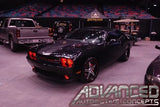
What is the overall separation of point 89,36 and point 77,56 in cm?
135

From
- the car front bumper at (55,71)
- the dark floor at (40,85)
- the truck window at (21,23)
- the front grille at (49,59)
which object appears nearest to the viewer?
the dark floor at (40,85)

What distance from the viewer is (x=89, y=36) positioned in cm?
462

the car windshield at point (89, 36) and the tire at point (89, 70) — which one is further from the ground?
the car windshield at point (89, 36)

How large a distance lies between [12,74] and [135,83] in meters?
3.71

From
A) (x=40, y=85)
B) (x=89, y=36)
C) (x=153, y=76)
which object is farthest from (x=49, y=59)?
(x=153, y=76)

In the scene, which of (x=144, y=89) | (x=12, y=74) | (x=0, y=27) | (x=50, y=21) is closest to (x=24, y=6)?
(x=50, y=21)

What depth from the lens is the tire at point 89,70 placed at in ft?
12.3

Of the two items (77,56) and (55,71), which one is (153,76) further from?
(55,71)

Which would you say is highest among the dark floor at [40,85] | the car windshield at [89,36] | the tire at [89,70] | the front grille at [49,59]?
the car windshield at [89,36]

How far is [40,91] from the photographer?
354 cm

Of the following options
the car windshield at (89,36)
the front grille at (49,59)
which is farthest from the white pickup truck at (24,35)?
the front grille at (49,59)

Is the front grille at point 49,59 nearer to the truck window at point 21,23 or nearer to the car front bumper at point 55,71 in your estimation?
the car front bumper at point 55,71

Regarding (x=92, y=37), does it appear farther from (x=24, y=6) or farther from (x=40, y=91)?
(x=24, y=6)

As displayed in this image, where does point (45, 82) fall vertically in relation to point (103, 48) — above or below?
below
